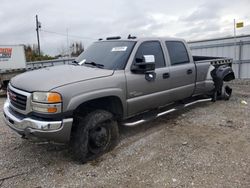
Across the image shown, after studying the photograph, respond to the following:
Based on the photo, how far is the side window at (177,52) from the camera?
5930mm

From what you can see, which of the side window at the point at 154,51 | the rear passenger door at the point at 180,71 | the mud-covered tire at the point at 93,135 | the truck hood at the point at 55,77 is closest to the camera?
the truck hood at the point at 55,77

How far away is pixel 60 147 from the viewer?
4.88m

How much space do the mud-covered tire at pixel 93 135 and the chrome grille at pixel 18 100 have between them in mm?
802

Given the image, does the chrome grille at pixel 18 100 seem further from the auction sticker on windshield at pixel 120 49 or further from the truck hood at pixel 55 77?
the auction sticker on windshield at pixel 120 49

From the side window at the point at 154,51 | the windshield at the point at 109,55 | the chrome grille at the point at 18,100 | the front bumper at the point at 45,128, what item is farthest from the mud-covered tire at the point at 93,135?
the side window at the point at 154,51

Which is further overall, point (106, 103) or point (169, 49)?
point (169, 49)

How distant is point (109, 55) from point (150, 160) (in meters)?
2.05

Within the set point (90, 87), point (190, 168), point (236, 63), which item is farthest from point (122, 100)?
point (236, 63)

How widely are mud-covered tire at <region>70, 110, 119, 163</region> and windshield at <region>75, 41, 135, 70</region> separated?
0.94 meters

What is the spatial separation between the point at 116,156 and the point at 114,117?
68 cm

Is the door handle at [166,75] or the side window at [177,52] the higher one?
the side window at [177,52]

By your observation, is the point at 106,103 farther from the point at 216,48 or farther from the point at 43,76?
the point at 216,48


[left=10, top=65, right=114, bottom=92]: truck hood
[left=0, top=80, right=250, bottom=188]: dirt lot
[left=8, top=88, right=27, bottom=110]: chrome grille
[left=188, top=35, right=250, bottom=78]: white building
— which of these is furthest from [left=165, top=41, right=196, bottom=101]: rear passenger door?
Answer: [left=188, top=35, right=250, bottom=78]: white building

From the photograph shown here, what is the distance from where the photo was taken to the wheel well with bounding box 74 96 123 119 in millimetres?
4322
